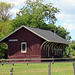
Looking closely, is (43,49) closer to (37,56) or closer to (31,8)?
(37,56)

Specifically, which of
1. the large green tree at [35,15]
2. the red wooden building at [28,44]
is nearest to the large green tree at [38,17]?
the large green tree at [35,15]

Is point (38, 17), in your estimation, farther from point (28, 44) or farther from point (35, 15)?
point (28, 44)

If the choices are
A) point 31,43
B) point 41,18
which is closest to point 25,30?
point 31,43

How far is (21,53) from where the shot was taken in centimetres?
4162

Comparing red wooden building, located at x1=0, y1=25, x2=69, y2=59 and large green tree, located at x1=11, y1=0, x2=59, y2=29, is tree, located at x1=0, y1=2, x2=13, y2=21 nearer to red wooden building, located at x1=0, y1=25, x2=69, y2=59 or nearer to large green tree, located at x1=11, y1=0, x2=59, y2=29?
large green tree, located at x1=11, y1=0, x2=59, y2=29

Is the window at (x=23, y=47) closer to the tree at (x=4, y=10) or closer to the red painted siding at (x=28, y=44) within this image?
the red painted siding at (x=28, y=44)

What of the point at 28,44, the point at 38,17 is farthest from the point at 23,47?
the point at 38,17

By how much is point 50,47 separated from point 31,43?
4.64 meters

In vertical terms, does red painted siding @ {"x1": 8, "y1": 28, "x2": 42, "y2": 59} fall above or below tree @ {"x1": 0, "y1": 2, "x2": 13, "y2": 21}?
below

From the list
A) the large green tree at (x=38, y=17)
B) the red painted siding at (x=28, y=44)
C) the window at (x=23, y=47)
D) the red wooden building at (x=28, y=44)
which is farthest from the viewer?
the large green tree at (x=38, y=17)

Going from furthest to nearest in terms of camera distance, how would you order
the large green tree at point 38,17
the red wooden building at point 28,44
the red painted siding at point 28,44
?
1. the large green tree at point 38,17
2. the red painted siding at point 28,44
3. the red wooden building at point 28,44

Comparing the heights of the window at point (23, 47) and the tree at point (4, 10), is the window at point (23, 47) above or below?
below

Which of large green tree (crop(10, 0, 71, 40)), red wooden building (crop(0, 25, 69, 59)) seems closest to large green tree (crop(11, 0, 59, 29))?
large green tree (crop(10, 0, 71, 40))

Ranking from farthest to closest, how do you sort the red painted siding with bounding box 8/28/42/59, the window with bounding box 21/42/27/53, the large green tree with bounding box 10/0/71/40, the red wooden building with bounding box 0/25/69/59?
1. the large green tree with bounding box 10/0/71/40
2. the window with bounding box 21/42/27/53
3. the red painted siding with bounding box 8/28/42/59
4. the red wooden building with bounding box 0/25/69/59
